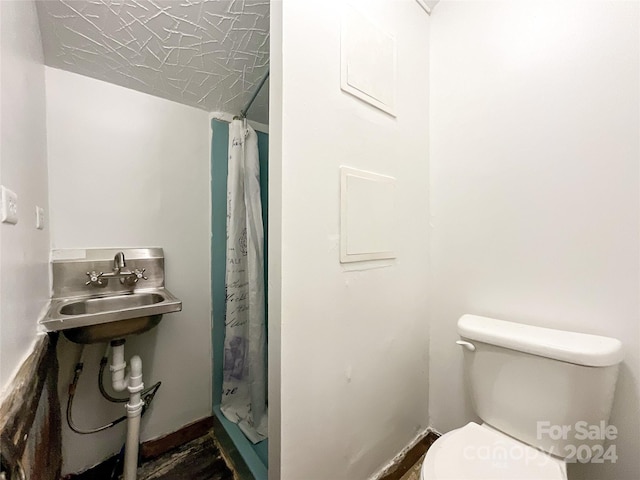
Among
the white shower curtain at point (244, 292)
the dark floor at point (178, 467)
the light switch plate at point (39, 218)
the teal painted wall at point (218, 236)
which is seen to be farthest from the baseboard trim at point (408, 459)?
the light switch plate at point (39, 218)

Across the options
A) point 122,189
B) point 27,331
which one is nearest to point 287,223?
point 27,331

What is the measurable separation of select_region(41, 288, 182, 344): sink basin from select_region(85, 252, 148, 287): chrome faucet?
7cm

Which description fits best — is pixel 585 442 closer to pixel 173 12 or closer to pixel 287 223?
pixel 287 223

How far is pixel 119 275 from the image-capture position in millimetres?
1246

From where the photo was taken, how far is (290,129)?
0.80m

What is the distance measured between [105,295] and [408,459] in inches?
64.0

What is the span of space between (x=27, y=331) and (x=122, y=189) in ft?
2.55

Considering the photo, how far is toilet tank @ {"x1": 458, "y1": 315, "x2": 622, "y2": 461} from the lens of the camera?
790 mm

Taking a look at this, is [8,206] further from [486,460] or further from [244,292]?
[486,460]

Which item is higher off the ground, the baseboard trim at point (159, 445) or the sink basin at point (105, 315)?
the sink basin at point (105, 315)

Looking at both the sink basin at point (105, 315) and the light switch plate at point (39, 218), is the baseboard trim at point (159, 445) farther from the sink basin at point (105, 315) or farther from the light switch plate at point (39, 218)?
the light switch plate at point (39, 218)

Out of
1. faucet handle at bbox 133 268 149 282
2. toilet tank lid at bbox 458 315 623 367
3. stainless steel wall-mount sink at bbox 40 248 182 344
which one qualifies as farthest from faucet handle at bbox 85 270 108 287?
toilet tank lid at bbox 458 315 623 367

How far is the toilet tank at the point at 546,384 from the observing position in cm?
79

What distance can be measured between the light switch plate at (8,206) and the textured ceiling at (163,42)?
74cm
